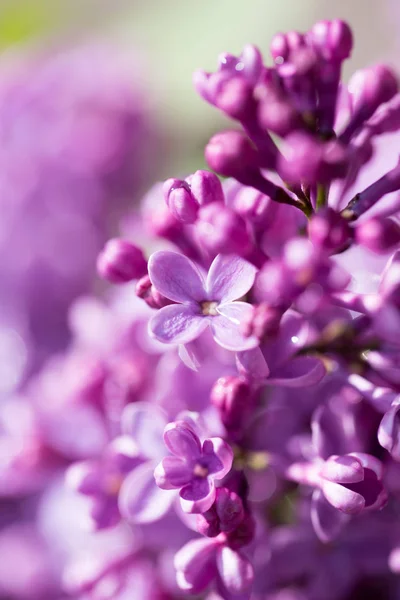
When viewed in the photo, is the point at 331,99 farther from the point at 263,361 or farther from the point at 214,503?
the point at 214,503

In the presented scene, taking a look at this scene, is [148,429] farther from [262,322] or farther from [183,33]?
[183,33]

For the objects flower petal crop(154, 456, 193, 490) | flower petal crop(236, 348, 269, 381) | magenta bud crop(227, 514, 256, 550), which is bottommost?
magenta bud crop(227, 514, 256, 550)

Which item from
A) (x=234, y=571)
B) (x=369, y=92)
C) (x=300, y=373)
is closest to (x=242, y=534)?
(x=234, y=571)

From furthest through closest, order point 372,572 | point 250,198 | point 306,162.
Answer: point 372,572
point 250,198
point 306,162

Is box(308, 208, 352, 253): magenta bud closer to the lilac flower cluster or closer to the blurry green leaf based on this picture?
the lilac flower cluster

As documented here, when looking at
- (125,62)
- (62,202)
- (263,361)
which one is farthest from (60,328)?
(263,361)

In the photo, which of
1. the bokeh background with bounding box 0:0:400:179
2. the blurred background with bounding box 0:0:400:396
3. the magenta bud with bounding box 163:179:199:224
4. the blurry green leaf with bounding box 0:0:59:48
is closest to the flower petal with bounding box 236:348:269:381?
the magenta bud with bounding box 163:179:199:224
